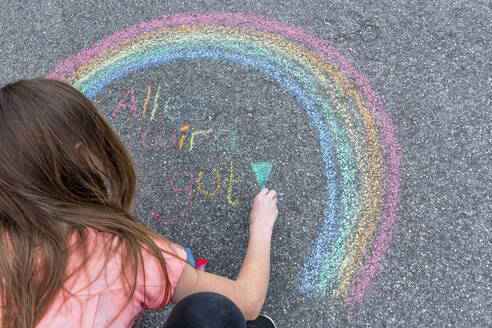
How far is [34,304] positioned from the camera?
98 centimetres

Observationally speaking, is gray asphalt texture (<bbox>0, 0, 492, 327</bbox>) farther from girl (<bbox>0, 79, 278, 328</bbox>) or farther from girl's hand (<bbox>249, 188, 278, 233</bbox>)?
girl (<bbox>0, 79, 278, 328</bbox>)

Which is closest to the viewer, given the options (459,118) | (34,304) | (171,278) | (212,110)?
(34,304)

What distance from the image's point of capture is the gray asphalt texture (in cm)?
168

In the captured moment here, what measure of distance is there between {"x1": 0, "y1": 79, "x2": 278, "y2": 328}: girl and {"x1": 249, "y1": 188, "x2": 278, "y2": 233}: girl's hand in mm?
578

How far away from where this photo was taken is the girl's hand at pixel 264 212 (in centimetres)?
175

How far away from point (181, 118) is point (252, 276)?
102cm

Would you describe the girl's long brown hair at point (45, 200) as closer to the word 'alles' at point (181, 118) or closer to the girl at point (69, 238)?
the girl at point (69, 238)

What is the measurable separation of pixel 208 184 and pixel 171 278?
32.4 inches

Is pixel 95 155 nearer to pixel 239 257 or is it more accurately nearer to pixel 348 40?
pixel 239 257

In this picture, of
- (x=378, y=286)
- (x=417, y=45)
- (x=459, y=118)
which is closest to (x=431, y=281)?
(x=378, y=286)

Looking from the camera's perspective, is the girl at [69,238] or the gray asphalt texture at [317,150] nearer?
the girl at [69,238]

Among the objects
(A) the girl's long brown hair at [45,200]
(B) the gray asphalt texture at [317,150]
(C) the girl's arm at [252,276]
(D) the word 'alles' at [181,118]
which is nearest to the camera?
(A) the girl's long brown hair at [45,200]

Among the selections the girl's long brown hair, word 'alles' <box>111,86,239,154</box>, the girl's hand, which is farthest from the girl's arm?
word 'alles' <box>111,86,239,154</box>

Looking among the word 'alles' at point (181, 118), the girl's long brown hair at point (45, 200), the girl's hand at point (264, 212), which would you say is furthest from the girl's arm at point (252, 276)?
the word 'alles' at point (181, 118)
